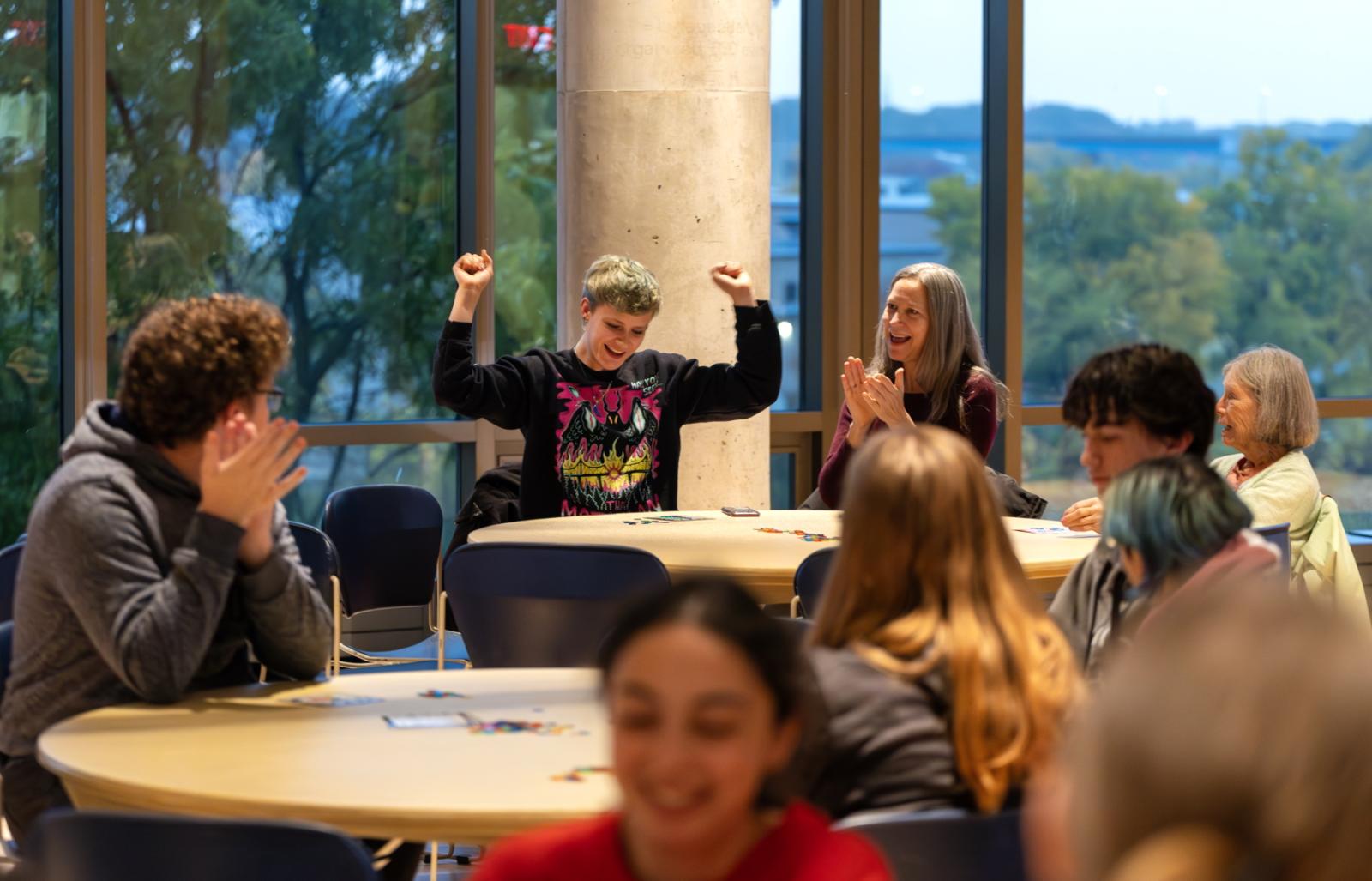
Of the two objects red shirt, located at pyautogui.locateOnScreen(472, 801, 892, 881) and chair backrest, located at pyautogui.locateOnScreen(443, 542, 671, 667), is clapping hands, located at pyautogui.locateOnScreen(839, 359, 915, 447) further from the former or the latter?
red shirt, located at pyautogui.locateOnScreen(472, 801, 892, 881)

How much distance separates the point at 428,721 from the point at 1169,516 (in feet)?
3.89

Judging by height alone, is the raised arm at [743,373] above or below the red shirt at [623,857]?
above

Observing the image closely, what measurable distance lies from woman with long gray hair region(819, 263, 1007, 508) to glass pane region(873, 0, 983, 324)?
2.40 m

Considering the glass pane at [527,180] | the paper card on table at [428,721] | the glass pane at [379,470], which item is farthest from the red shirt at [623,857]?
the glass pane at [527,180]

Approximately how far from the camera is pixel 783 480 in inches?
309

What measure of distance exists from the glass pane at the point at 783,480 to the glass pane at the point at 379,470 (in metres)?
1.46

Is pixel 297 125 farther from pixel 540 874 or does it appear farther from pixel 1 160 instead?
pixel 540 874

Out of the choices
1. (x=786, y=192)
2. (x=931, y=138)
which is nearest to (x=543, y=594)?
(x=786, y=192)

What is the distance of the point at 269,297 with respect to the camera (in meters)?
6.94

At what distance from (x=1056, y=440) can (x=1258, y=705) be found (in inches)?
300

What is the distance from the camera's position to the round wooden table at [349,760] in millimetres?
2098

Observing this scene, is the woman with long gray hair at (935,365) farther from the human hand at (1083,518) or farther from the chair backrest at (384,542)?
the chair backrest at (384,542)

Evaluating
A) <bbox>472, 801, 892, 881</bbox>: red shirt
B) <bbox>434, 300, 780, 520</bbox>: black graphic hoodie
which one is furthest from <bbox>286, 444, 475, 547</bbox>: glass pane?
<bbox>472, 801, 892, 881</bbox>: red shirt

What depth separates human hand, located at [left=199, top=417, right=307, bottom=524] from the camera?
2.55 metres
